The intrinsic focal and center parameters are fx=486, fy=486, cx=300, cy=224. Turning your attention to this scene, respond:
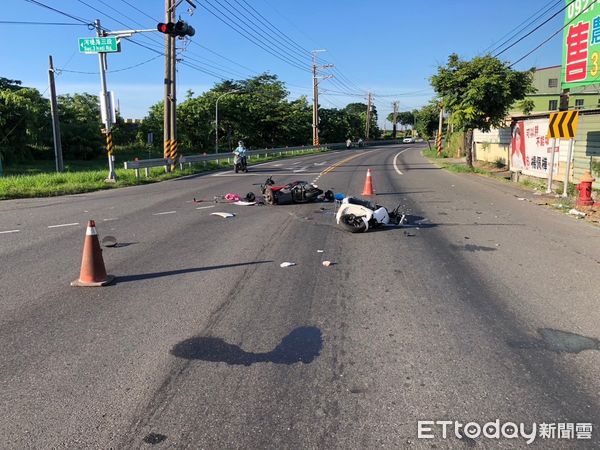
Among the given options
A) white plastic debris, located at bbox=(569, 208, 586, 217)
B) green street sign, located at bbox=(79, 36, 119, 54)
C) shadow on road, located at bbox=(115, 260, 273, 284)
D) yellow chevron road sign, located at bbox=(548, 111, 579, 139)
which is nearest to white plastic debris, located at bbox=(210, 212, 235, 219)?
shadow on road, located at bbox=(115, 260, 273, 284)

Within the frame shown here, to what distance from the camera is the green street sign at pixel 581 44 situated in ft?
48.1

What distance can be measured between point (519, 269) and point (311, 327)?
362cm

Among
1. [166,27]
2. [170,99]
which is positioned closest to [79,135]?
[170,99]

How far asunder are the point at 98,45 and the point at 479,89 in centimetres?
1625

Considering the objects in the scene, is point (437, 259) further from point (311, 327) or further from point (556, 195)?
point (556, 195)

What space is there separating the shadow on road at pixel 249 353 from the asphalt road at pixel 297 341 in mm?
20

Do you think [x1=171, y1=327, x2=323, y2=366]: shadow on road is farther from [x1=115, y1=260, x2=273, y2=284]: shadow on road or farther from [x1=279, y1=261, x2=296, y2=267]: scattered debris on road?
[x1=279, y1=261, x2=296, y2=267]: scattered debris on road

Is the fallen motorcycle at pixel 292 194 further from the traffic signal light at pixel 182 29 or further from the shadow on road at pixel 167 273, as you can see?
the traffic signal light at pixel 182 29

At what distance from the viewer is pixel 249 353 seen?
4.09 meters

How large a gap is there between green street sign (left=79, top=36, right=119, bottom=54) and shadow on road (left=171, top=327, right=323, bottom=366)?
58.4 ft

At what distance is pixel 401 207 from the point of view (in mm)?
12586

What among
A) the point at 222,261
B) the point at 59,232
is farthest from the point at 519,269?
the point at 59,232

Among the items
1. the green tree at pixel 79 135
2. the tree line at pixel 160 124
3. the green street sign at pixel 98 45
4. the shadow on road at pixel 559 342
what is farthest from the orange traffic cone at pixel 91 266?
the green tree at pixel 79 135

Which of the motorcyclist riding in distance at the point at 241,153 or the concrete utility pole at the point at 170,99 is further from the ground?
the concrete utility pole at the point at 170,99
